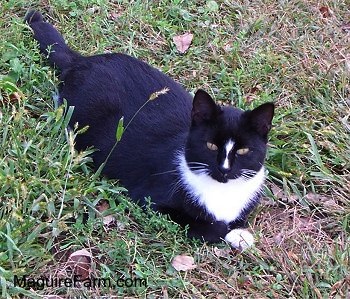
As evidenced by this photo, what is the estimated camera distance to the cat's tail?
354 centimetres

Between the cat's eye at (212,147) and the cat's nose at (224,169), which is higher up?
the cat's eye at (212,147)

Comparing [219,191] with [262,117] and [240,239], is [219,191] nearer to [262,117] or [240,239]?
[240,239]

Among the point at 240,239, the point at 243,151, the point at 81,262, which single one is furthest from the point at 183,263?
the point at 243,151

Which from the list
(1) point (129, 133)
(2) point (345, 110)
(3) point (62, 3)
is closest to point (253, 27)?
(2) point (345, 110)

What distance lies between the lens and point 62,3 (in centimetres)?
405

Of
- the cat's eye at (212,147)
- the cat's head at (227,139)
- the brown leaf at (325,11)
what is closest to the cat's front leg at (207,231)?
the cat's head at (227,139)

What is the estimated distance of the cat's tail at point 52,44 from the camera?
3.54m

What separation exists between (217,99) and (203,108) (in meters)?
1.00

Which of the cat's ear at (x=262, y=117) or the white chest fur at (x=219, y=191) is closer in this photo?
the cat's ear at (x=262, y=117)

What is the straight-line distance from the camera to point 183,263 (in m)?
2.73

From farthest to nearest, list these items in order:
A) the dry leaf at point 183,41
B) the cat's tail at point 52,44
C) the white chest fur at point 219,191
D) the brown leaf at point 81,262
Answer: the dry leaf at point 183,41 < the cat's tail at point 52,44 < the white chest fur at point 219,191 < the brown leaf at point 81,262

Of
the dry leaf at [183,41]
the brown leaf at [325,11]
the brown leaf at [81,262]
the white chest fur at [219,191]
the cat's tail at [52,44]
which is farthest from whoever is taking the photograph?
the brown leaf at [325,11]

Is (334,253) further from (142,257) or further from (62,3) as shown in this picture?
(62,3)

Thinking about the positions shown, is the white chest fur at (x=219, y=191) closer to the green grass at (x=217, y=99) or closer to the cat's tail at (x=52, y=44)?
the green grass at (x=217, y=99)
